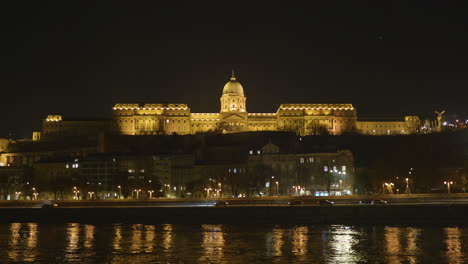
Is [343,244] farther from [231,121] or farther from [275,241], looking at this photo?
[231,121]

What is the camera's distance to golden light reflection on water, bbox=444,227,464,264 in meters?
33.0

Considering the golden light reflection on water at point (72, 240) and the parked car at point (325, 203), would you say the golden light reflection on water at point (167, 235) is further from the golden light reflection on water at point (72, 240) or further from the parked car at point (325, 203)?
the parked car at point (325, 203)

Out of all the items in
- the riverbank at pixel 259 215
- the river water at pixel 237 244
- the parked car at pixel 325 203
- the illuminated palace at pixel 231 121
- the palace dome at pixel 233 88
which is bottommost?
the river water at pixel 237 244

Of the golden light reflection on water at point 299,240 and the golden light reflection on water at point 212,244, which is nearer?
the golden light reflection on water at point 212,244

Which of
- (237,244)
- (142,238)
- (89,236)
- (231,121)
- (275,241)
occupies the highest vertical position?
(231,121)

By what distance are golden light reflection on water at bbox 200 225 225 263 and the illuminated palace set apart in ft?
372

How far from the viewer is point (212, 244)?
40062 mm

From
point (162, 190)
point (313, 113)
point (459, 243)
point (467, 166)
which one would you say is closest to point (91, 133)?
point (313, 113)

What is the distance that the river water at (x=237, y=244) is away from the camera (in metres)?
34.0

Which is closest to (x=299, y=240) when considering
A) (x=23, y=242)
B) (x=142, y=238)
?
(x=142, y=238)

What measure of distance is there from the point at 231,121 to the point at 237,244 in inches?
4950

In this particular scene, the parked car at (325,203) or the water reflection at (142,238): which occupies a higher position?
the parked car at (325,203)

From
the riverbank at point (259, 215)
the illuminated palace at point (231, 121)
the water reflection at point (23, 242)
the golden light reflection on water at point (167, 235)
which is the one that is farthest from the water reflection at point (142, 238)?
the illuminated palace at point (231, 121)

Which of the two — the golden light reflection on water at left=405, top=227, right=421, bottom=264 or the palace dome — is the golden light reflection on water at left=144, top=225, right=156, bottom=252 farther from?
A: the palace dome
